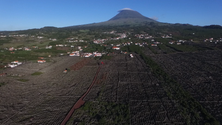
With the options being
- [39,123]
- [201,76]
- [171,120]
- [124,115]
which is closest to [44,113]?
[39,123]

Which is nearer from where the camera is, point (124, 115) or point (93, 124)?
point (93, 124)

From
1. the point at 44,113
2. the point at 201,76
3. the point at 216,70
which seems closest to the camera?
the point at 44,113

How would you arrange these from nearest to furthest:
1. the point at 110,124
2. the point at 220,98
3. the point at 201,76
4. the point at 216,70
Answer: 1. the point at 110,124
2. the point at 220,98
3. the point at 201,76
4. the point at 216,70

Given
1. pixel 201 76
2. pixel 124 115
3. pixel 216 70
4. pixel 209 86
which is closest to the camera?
pixel 124 115

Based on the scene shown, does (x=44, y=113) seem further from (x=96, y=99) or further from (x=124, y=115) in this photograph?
(x=124, y=115)

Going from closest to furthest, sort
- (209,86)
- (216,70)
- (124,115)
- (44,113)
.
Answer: (124,115) → (44,113) → (209,86) → (216,70)

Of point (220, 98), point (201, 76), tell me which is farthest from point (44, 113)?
point (201, 76)

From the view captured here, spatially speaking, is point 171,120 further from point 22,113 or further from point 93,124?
point 22,113

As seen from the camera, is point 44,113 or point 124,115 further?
point 44,113
